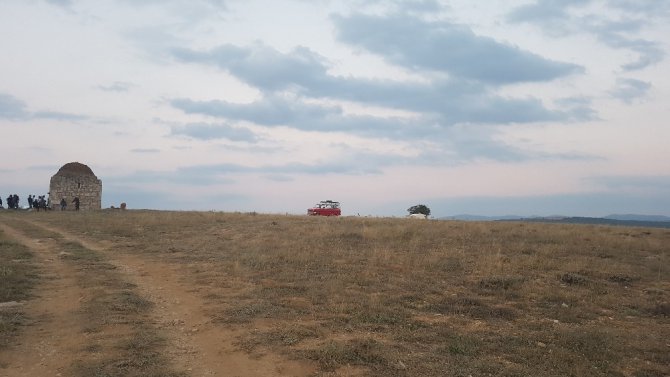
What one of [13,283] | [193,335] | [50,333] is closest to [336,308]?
[193,335]

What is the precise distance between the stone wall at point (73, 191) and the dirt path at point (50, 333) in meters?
38.8

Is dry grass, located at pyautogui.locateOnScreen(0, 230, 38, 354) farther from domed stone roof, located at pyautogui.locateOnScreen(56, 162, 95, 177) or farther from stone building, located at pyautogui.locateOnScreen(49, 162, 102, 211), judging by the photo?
domed stone roof, located at pyautogui.locateOnScreen(56, 162, 95, 177)

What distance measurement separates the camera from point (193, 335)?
28.8 feet

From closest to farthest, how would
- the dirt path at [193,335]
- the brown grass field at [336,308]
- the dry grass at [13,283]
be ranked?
the dirt path at [193,335], the brown grass field at [336,308], the dry grass at [13,283]

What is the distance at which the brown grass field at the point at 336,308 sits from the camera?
24.7 feet

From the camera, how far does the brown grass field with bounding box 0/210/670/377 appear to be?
7.54 meters

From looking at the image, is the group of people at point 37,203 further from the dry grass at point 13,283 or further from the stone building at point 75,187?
the dry grass at point 13,283

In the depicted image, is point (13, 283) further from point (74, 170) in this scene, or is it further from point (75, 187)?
point (74, 170)

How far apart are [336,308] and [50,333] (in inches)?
207

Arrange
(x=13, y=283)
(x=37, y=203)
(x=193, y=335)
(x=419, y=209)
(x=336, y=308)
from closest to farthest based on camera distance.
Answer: (x=193, y=335), (x=336, y=308), (x=13, y=283), (x=37, y=203), (x=419, y=209)

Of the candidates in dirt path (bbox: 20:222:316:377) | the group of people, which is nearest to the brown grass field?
dirt path (bbox: 20:222:316:377)

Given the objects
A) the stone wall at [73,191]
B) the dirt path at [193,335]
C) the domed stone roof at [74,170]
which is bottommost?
the dirt path at [193,335]

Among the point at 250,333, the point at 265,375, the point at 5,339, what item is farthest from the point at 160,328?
the point at 265,375

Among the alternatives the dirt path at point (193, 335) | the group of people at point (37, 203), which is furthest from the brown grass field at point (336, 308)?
the group of people at point (37, 203)
